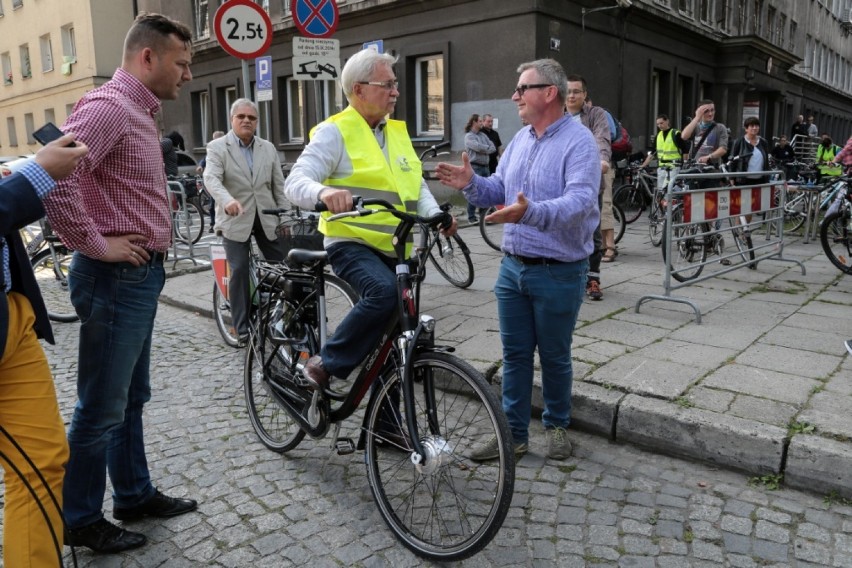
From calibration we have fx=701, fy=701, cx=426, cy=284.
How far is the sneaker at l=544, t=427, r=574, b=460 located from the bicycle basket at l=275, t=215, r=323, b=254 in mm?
1919

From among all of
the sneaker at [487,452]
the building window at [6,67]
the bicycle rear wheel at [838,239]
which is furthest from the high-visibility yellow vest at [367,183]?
the building window at [6,67]

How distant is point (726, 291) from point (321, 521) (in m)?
5.19

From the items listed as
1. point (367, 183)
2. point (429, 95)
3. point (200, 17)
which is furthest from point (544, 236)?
point (200, 17)

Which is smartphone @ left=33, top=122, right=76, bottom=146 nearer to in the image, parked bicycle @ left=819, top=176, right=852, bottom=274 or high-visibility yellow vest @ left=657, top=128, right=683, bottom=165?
parked bicycle @ left=819, top=176, right=852, bottom=274

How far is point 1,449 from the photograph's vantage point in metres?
2.14

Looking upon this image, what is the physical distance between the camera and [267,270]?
13.0 ft

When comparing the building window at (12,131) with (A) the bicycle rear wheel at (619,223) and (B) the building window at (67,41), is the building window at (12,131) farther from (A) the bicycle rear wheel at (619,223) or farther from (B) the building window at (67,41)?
(A) the bicycle rear wheel at (619,223)

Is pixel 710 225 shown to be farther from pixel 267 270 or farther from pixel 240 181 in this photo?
pixel 267 270

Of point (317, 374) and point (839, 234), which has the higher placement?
point (839, 234)

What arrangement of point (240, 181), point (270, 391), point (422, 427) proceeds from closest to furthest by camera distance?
point (422, 427) → point (270, 391) → point (240, 181)

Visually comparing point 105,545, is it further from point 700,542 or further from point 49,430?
point 700,542

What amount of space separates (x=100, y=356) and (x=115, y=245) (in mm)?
449

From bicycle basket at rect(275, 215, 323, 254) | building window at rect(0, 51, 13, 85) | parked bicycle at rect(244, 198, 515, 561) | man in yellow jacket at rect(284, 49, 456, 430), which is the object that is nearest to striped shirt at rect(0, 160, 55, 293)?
parked bicycle at rect(244, 198, 515, 561)

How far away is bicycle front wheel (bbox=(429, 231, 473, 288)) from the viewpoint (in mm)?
7262
